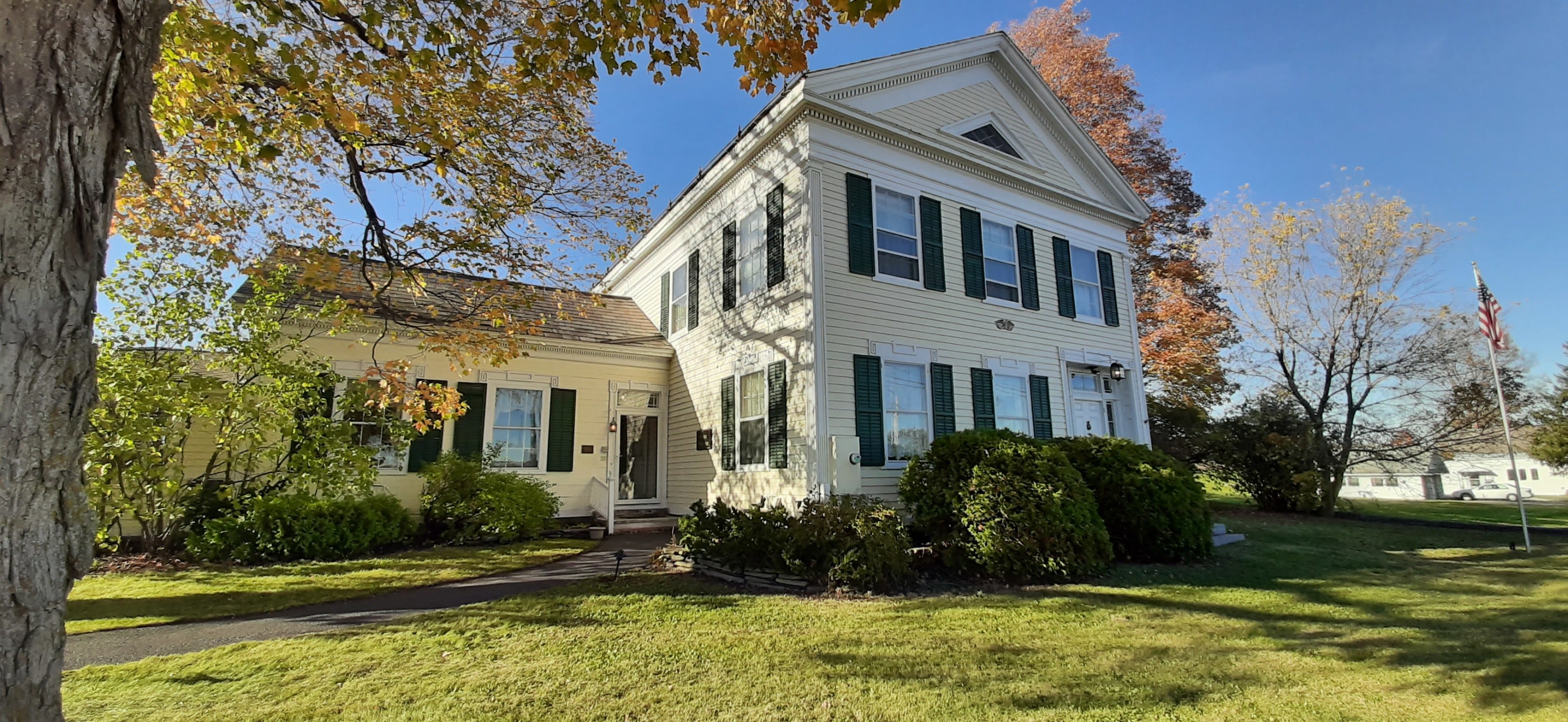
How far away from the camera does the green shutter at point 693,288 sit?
12781 millimetres

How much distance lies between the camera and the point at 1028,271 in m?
12.1

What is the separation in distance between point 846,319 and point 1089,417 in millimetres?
6045

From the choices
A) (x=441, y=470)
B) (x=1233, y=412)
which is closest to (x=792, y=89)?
(x=441, y=470)

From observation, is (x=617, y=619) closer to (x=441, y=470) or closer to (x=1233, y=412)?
(x=441, y=470)

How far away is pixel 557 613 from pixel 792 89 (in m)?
7.47

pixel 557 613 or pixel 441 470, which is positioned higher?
pixel 441 470

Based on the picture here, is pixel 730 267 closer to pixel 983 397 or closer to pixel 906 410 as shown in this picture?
pixel 906 410

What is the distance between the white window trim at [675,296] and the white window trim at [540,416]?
2.73m

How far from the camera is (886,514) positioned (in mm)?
7434

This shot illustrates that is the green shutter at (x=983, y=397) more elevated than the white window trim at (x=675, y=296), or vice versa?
the white window trim at (x=675, y=296)

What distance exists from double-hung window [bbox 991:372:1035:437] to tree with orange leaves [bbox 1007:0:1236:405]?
9888 millimetres

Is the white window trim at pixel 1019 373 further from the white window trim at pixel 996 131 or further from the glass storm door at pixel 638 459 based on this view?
the glass storm door at pixel 638 459

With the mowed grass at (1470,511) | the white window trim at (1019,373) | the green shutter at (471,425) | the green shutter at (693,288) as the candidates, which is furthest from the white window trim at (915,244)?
the mowed grass at (1470,511)

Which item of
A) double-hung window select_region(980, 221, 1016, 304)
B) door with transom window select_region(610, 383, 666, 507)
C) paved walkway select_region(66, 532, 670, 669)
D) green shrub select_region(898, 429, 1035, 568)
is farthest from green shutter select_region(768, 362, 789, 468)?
double-hung window select_region(980, 221, 1016, 304)
